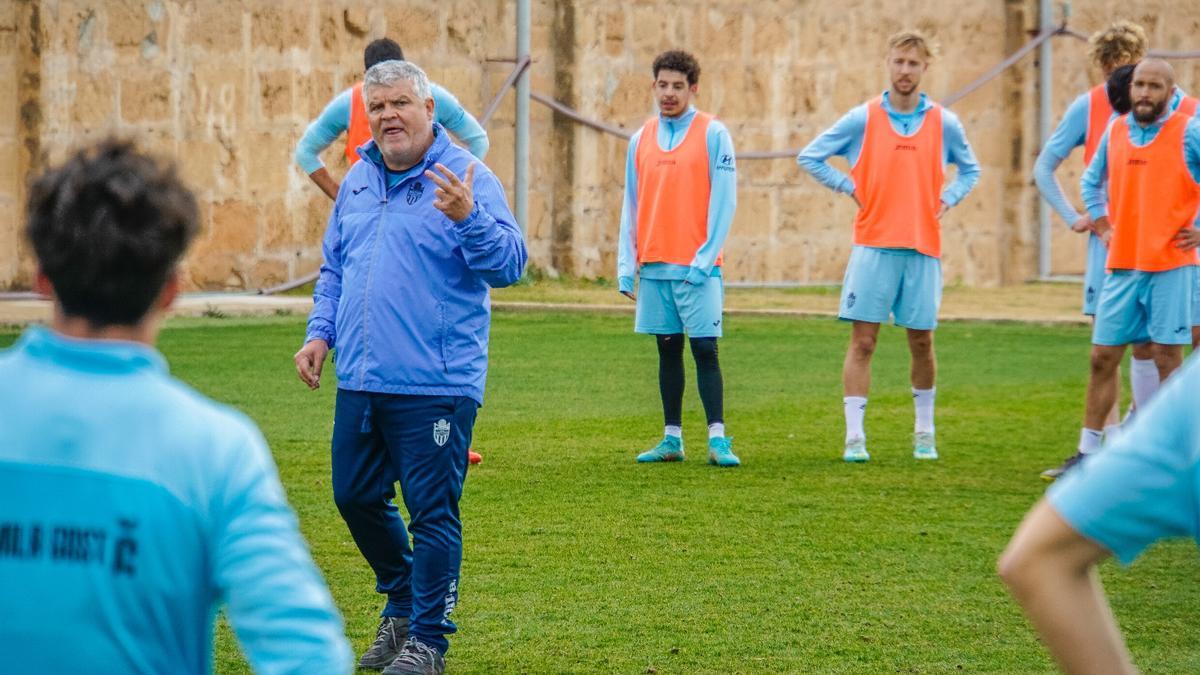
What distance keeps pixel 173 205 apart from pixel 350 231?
302cm

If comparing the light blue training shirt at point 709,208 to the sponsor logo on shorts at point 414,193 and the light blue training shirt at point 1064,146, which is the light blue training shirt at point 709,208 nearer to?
the light blue training shirt at point 1064,146

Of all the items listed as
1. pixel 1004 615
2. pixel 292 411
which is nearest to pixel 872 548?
pixel 1004 615

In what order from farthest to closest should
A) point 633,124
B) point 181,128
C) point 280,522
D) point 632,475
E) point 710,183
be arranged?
point 633,124 → point 181,128 → point 710,183 → point 632,475 → point 280,522

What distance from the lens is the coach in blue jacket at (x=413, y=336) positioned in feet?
16.8

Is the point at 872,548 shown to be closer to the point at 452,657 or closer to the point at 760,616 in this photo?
the point at 760,616

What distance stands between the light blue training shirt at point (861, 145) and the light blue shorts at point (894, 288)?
17.4 inches

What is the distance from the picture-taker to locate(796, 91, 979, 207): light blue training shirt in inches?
375

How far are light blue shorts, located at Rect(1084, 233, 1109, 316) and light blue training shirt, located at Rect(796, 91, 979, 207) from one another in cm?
79

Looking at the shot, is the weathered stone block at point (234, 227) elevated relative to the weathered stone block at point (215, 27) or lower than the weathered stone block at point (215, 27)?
lower

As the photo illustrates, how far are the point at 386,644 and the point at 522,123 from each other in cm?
1336

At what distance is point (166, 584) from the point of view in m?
2.29

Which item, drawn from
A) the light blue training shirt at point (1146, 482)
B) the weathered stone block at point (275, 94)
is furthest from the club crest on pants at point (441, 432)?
the weathered stone block at point (275, 94)

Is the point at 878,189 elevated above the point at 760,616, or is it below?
above

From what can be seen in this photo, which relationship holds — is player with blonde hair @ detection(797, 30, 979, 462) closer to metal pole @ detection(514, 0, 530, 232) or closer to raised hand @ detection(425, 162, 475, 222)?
raised hand @ detection(425, 162, 475, 222)
